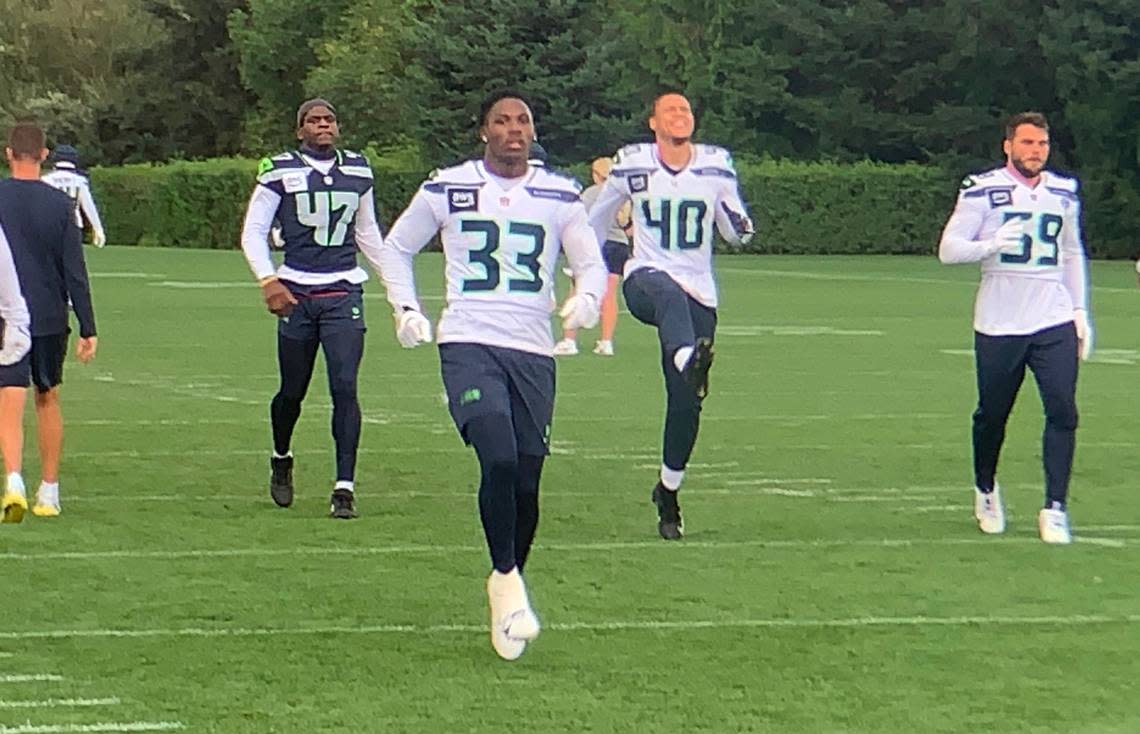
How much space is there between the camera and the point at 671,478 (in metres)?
9.91

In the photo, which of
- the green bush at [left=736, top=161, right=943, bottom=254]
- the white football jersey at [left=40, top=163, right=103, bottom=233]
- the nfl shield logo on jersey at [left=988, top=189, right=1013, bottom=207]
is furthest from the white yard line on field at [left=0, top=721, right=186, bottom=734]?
the green bush at [left=736, top=161, right=943, bottom=254]

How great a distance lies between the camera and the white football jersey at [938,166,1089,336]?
9812 millimetres

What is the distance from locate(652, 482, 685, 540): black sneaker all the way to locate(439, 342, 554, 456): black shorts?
241 cm

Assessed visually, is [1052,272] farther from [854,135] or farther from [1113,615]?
[854,135]

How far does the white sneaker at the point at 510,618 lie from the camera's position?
→ 7199mm

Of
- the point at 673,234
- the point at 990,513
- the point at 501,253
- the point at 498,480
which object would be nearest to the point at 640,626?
the point at 498,480

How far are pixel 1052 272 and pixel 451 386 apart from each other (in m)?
3.41

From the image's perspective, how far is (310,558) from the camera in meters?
9.27

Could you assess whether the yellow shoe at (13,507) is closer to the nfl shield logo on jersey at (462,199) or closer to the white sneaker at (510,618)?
the nfl shield logo on jersey at (462,199)

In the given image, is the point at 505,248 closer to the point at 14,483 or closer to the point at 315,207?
the point at 315,207

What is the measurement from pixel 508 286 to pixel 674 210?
2.56 meters

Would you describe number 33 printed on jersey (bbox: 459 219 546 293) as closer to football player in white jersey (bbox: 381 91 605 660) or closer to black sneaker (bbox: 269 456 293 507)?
football player in white jersey (bbox: 381 91 605 660)

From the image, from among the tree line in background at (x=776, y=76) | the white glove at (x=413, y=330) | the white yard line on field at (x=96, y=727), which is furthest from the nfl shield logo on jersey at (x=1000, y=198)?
the tree line in background at (x=776, y=76)

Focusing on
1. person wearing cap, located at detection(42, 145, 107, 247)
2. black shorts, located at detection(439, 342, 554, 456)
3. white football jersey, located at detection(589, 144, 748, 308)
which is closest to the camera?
black shorts, located at detection(439, 342, 554, 456)
